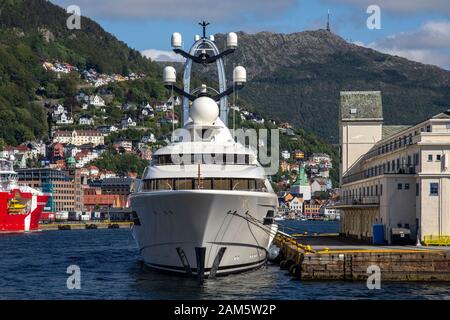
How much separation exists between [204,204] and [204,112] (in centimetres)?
1040

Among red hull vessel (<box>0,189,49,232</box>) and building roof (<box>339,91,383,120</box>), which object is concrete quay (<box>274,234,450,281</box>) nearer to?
building roof (<box>339,91,383,120</box>)

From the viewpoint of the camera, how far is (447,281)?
47.9 m

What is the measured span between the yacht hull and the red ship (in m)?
88.2

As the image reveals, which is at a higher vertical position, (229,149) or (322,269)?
(229,149)

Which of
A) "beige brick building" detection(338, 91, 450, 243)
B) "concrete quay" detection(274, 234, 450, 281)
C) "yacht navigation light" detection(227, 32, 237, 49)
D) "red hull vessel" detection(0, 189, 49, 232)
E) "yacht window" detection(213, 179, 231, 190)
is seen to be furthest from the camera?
"red hull vessel" detection(0, 189, 49, 232)

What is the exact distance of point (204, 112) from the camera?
5431 centimetres

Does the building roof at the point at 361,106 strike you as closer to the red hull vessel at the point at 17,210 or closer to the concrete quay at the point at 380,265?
the concrete quay at the point at 380,265

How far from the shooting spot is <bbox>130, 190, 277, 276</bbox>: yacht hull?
148 feet

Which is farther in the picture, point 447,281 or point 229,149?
point 229,149

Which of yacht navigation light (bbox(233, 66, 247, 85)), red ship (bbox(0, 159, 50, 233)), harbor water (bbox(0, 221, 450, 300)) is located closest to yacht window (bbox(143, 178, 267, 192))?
harbor water (bbox(0, 221, 450, 300))

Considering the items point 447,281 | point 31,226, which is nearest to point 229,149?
point 447,281
